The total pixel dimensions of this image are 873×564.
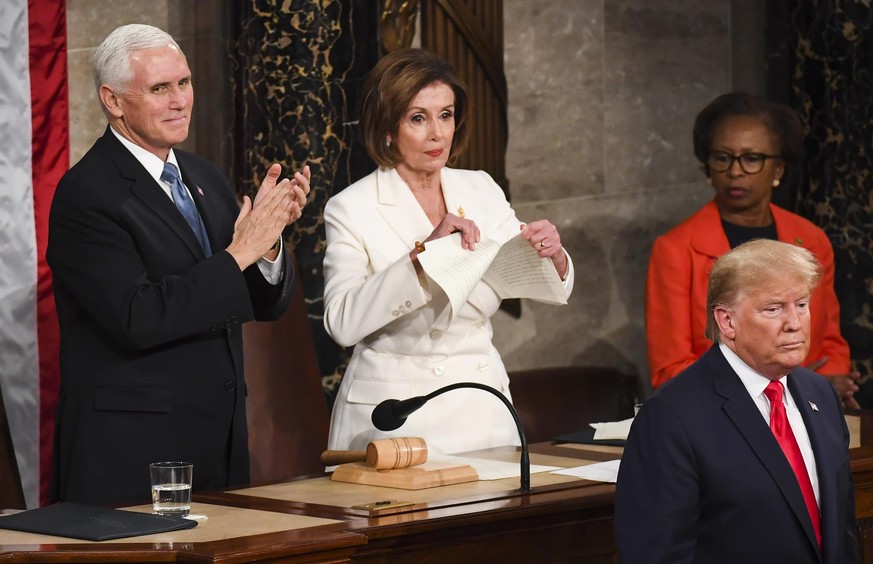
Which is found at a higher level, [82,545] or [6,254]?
[6,254]

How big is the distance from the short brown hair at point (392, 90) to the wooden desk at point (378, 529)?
1046 mm

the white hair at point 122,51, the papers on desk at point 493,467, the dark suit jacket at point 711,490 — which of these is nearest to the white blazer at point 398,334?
the papers on desk at point 493,467

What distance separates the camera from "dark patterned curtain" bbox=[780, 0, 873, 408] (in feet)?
20.8

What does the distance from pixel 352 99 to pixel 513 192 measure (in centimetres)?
126

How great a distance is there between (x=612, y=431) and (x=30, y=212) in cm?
212

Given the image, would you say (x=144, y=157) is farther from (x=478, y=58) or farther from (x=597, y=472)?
(x=478, y=58)

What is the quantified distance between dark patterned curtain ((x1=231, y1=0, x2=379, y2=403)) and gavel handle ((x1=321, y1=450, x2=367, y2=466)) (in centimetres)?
189

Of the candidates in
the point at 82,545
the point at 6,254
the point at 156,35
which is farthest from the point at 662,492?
the point at 6,254

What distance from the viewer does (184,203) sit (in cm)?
396

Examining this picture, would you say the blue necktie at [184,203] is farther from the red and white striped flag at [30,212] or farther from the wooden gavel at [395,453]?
the red and white striped flag at [30,212]

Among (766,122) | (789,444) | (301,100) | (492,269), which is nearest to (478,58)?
(301,100)

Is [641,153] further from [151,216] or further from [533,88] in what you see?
[151,216]

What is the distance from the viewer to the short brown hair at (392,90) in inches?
169

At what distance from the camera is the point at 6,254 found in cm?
503
